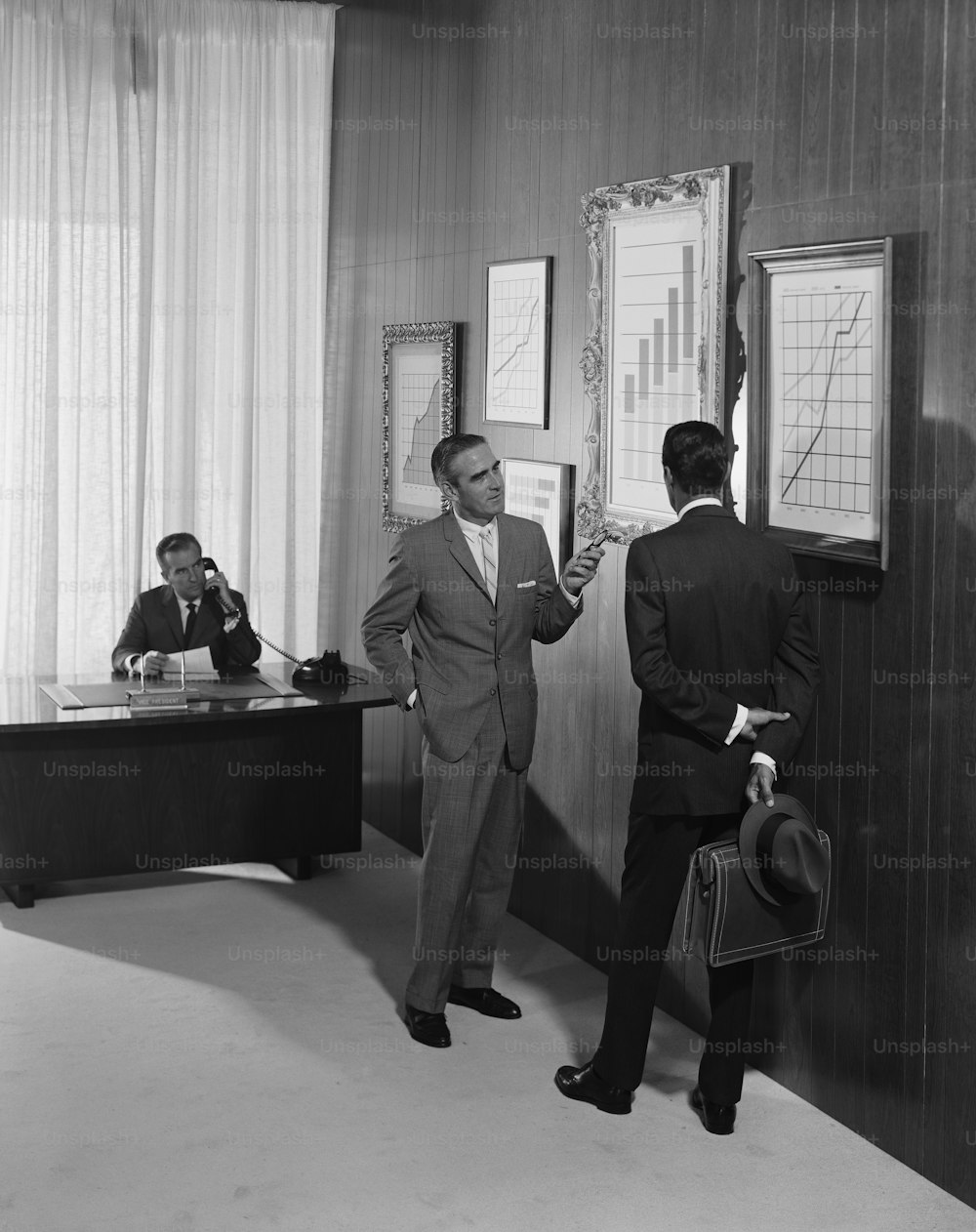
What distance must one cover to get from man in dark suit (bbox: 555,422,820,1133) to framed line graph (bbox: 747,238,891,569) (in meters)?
→ 0.21

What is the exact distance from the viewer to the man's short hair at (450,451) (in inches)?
167

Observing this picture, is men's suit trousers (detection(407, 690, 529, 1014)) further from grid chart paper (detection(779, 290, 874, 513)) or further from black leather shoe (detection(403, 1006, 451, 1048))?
grid chart paper (detection(779, 290, 874, 513))

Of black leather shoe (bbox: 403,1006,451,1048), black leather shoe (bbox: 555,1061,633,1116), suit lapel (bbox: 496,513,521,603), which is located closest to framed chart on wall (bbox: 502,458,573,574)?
suit lapel (bbox: 496,513,521,603)

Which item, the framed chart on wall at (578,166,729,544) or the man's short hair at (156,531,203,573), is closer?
the framed chart on wall at (578,166,729,544)

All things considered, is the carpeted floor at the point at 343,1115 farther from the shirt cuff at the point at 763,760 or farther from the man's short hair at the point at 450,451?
the man's short hair at the point at 450,451

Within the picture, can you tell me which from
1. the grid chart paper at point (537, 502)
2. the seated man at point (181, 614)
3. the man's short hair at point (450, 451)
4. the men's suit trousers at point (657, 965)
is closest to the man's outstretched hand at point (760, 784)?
the men's suit trousers at point (657, 965)

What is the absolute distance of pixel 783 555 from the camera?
3711mm

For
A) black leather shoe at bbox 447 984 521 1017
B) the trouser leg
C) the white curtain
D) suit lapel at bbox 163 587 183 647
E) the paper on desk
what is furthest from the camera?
the white curtain

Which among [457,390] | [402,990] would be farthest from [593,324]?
[402,990]

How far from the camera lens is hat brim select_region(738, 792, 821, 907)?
11.8 ft

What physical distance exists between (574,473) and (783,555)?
1483 mm

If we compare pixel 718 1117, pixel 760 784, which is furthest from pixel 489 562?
pixel 718 1117

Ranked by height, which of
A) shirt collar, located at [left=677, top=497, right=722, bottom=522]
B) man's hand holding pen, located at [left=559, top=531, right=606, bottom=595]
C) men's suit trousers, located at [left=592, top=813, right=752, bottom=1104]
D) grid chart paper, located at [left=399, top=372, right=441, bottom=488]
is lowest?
men's suit trousers, located at [left=592, top=813, right=752, bottom=1104]

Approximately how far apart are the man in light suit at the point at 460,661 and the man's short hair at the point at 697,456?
620mm
